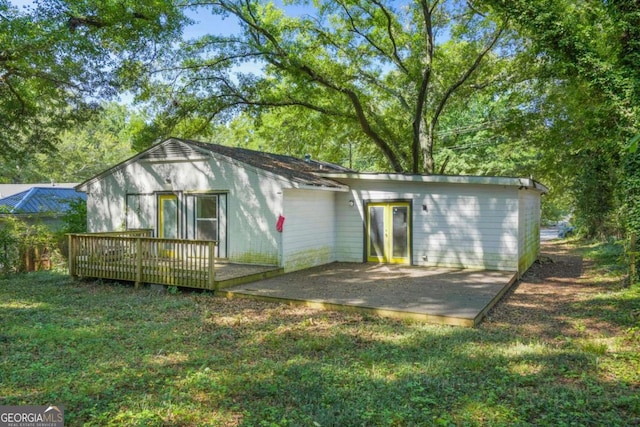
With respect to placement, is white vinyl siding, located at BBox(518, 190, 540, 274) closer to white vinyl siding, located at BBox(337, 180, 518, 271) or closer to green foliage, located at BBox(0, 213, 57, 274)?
white vinyl siding, located at BBox(337, 180, 518, 271)

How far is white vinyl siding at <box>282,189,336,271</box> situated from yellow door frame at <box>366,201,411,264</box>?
1066 mm

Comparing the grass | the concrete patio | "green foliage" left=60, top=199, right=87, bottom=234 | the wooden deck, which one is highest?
"green foliage" left=60, top=199, right=87, bottom=234

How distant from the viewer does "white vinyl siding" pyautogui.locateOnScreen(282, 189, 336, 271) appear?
10.3m

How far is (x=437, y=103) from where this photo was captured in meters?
18.8

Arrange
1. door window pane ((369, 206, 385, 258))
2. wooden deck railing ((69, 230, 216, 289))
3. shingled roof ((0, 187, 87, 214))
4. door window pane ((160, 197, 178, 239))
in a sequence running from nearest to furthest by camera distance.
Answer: wooden deck railing ((69, 230, 216, 289)), door window pane ((160, 197, 178, 239)), door window pane ((369, 206, 385, 258)), shingled roof ((0, 187, 87, 214))

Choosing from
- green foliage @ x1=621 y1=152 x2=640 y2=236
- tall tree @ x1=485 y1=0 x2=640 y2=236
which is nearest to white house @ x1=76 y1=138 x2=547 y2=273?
tall tree @ x1=485 y1=0 x2=640 y2=236

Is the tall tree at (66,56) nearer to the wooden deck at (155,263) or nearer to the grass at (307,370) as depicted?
the wooden deck at (155,263)

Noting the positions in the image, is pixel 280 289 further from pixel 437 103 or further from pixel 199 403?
pixel 437 103

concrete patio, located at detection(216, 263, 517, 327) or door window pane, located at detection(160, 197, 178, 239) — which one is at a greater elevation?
door window pane, located at detection(160, 197, 178, 239)

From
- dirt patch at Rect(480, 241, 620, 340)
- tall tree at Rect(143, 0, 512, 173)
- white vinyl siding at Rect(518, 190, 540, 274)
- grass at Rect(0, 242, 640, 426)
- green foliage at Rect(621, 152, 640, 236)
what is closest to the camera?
grass at Rect(0, 242, 640, 426)

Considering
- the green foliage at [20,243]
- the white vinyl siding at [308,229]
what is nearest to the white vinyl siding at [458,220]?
the white vinyl siding at [308,229]

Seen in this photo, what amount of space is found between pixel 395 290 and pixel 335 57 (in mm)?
11455

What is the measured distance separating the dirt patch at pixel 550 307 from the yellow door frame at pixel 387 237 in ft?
9.72

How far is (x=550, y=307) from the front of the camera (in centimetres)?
745
